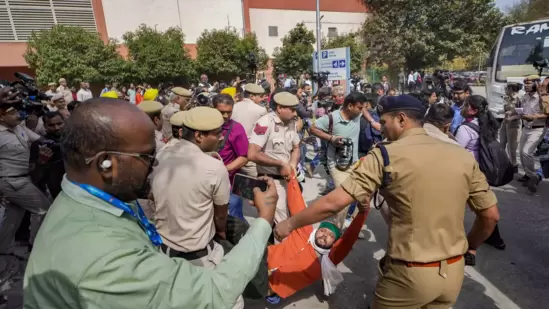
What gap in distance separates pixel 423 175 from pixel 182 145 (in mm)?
1488

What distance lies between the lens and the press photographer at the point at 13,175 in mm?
3314

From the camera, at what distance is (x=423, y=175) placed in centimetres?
160

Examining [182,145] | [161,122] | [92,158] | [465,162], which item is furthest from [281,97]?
[92,158]

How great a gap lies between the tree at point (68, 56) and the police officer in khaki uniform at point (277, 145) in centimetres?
1882

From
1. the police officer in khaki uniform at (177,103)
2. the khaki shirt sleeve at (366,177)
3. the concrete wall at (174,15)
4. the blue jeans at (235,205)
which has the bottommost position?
the blue jeans at (235,205)

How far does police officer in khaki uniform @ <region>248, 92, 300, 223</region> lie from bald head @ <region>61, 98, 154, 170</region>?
222 cm

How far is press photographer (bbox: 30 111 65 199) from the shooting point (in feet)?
12.1

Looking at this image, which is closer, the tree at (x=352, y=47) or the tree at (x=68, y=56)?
the tree at (x=68, y=56)

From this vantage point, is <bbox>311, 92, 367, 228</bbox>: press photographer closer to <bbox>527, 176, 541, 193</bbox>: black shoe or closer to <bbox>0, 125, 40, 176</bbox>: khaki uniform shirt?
<bbox>527, 176, 541, 193</bbox>: black shoe

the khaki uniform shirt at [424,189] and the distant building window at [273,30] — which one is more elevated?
the distant building window at [273,30]

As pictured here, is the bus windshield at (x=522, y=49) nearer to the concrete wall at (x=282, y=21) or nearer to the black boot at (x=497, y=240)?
the black boot at (x=497, y=240)

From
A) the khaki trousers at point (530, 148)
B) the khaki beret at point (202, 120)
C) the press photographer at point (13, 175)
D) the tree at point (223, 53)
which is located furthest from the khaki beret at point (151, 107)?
the tree at point (223, 53)

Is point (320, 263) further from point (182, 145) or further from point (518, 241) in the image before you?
point (518, 241)

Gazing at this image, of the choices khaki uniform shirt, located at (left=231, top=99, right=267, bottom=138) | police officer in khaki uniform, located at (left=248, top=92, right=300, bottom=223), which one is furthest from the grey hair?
khaki uniform shirt, located at (left=231, top=99, right=267, bottom=138)
